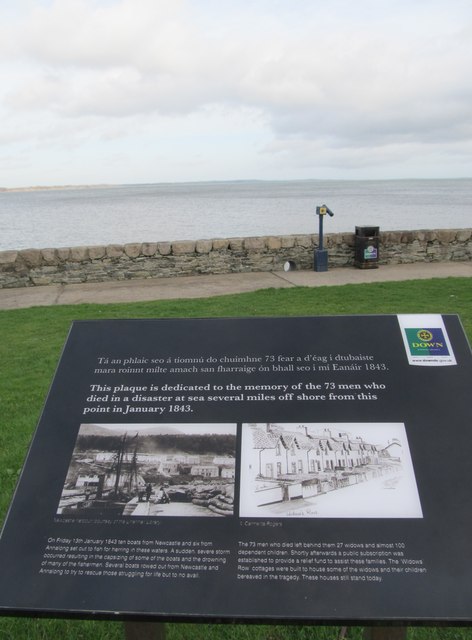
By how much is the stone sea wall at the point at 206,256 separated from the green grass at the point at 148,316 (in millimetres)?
2852

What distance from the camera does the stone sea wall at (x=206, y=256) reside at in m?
12.3

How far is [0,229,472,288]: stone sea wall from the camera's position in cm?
1230

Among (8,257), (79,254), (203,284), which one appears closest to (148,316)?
(203,284)

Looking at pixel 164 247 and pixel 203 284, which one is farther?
pixel 164 247

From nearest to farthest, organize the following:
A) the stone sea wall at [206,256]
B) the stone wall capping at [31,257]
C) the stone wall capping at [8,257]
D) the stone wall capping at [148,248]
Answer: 1. the stone wall capping at [8,257]
2. the stone wall capping at [31,257]
3. the stone sea wall at [206,256]
4. the stone wall capping at [148,248]

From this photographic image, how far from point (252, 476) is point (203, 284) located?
32.6 feet

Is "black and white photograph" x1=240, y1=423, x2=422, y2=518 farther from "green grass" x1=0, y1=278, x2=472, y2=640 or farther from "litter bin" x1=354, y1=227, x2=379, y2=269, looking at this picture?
"litter bin" x1=354, y1=227, x2=379, y2=269

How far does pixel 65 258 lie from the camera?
12.4 metres

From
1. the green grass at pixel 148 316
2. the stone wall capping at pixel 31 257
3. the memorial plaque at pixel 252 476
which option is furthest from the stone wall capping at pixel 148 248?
the memorial plaque at pixel 252 476

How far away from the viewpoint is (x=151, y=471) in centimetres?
202

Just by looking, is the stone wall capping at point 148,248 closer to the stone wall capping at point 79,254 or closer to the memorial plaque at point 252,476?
the stone wall capping at point 79,254

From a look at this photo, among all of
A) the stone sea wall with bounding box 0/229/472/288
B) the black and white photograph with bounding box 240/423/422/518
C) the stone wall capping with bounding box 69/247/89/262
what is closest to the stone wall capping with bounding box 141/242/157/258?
the stone sea wall with bounding box 0/229/472/288

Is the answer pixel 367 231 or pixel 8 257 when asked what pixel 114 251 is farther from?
pixel 367 231

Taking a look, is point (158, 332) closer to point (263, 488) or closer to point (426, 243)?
point (263, 488)
